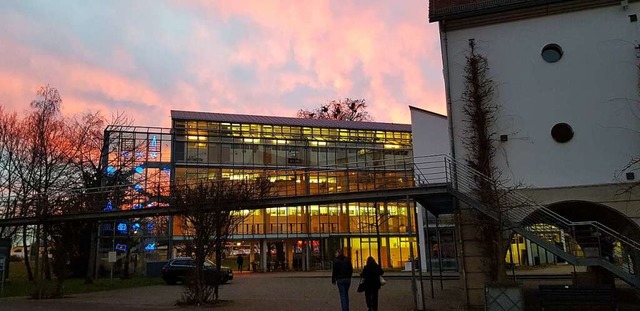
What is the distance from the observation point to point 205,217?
17281 mm

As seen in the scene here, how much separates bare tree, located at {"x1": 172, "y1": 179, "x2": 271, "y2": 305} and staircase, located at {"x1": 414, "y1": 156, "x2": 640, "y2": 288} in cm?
727

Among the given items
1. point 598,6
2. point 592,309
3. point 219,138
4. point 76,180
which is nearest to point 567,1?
point 598,6

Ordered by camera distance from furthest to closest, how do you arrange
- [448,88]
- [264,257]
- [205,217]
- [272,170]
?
[264,257] < [272,170] < [205,217] < [448,88]

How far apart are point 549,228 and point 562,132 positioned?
10.1 feet

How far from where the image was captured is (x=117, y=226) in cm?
3441

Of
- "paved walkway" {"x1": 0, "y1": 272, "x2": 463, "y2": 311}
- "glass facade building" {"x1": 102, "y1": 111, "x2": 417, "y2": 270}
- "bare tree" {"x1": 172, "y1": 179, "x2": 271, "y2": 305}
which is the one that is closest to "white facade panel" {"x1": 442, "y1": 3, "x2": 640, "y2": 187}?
"paved walkway" {"x1": 0, "y1": 272, "x2": 463, "y2": 311}

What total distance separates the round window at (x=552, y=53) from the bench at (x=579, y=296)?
7041 mm

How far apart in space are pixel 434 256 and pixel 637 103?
73.4ft

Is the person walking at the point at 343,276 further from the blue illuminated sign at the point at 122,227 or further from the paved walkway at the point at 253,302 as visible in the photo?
the blue illuminated sign at the point at 122,227

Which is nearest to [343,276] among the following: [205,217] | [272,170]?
[205,217]

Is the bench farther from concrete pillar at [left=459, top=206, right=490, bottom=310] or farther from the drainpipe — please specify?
Answer: the drainpipe

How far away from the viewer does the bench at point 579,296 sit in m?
13.0

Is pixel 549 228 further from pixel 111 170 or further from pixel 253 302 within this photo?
pixel 111 170

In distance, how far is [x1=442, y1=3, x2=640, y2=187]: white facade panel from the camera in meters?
15.3
